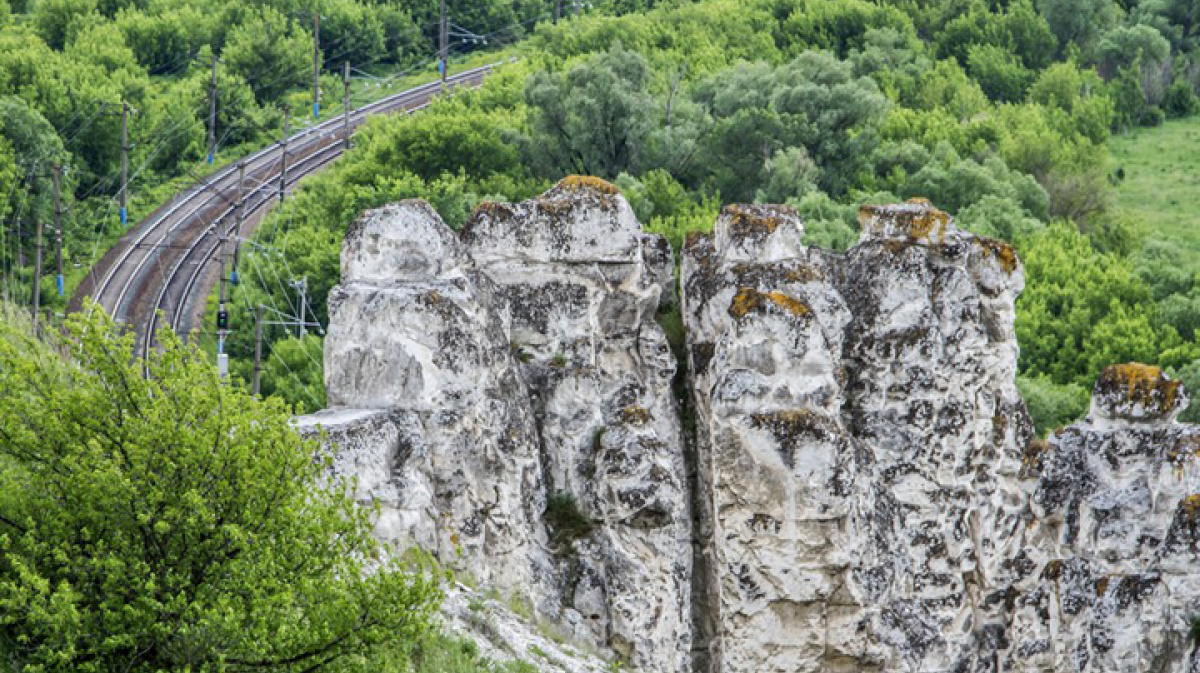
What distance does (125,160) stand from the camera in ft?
308

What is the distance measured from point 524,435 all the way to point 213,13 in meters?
97.6

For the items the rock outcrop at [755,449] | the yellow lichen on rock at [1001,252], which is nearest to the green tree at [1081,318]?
the rock outcrop at [755,449]

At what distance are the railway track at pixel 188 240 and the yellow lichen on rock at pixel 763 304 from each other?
1690 inches

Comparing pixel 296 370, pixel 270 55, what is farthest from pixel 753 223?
pixel 270 55

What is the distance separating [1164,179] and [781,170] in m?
42.3

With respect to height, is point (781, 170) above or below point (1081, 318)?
above

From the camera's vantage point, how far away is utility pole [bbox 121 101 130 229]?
91.7 metres

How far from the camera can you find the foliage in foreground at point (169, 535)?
2448 cm

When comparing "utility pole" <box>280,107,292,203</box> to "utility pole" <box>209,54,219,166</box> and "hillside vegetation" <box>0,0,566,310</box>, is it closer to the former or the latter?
"hillside vegetation" <box>0,0,566,310</box>

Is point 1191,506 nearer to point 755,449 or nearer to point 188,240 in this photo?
point 755,449

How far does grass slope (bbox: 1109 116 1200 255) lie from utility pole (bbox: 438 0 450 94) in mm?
39862

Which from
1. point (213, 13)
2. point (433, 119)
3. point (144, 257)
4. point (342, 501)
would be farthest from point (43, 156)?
point (342, 501)

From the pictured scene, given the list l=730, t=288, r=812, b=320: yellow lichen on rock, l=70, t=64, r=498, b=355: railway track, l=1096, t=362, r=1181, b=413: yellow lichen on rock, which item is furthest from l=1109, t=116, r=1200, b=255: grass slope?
l=730, t=288, r=812, b=320: yellow lichen on rock

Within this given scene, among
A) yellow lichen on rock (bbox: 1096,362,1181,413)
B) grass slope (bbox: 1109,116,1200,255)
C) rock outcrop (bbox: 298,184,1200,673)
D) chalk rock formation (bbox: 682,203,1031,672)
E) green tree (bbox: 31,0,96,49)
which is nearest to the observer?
rock outcrop (bbox: 298,184,1200,673)
